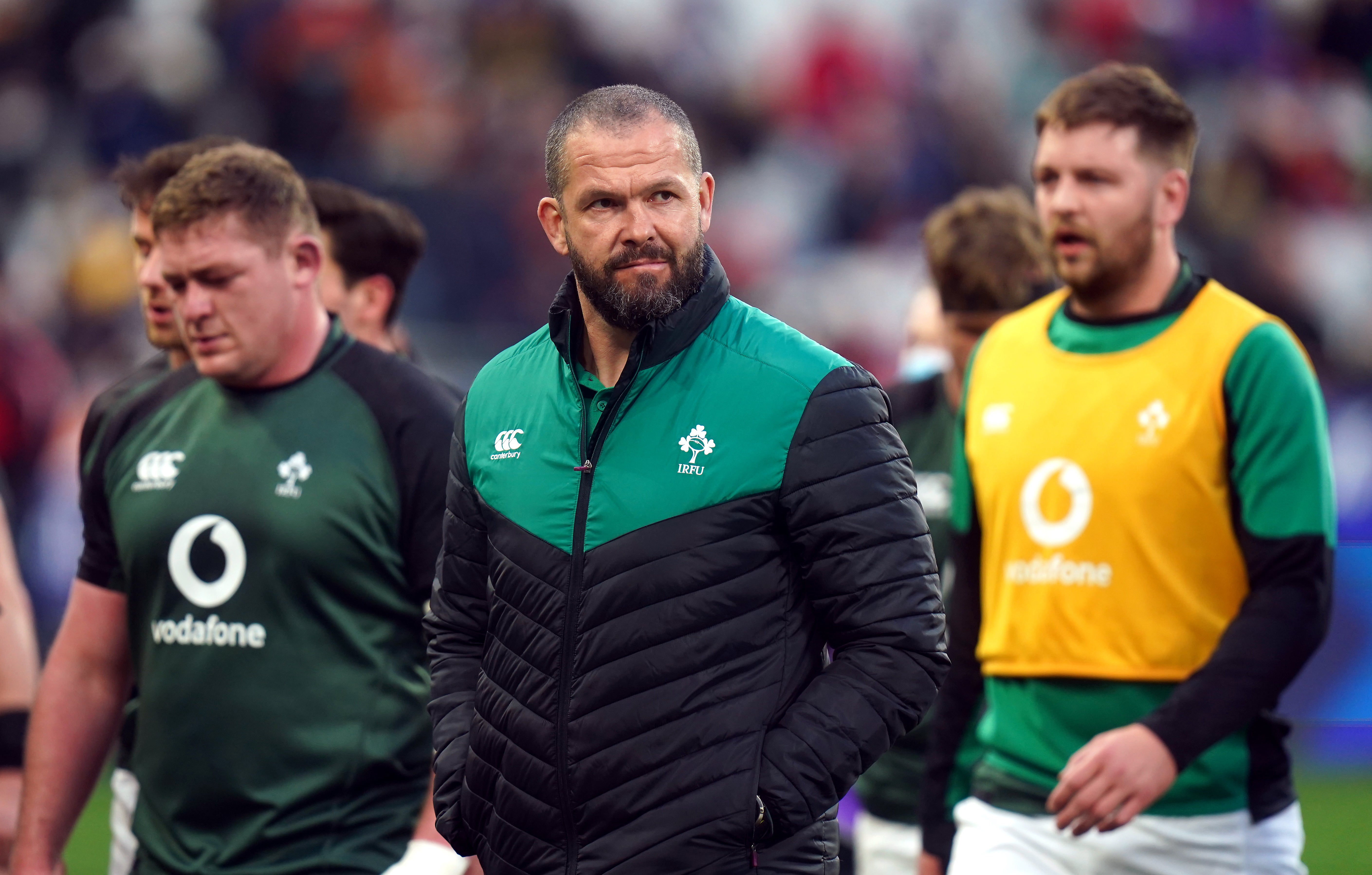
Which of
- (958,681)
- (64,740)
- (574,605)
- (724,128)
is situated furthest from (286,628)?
(724,128)

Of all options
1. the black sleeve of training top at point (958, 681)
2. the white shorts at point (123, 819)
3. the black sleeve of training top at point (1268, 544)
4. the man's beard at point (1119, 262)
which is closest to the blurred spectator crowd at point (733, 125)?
the white shorts at point (123, 819)

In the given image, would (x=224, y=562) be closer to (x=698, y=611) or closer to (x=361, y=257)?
(x=698, y=611)

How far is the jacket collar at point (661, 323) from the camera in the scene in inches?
116

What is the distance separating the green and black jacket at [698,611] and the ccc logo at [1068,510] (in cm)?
119

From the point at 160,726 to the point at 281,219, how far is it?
1181mm

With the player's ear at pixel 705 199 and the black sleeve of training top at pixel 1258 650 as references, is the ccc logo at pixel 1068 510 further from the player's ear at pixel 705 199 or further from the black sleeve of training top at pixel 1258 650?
the player's ear at pixel 705 199

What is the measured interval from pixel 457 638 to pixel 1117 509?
5.27 feet

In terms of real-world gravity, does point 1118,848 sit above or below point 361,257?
below

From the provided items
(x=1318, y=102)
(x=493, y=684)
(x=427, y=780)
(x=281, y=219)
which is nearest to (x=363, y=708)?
(x=427, y=780)

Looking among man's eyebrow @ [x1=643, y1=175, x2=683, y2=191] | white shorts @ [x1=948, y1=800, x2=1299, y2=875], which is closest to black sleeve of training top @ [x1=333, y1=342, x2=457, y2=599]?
man's eyebrow @ [x1=643, y1=175, x2=683, y2=191]

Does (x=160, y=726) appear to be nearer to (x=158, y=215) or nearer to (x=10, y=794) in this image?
(x=10, y=794)

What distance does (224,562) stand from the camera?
3752 millimetres

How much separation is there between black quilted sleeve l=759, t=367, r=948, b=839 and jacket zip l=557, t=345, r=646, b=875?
33 centimetres

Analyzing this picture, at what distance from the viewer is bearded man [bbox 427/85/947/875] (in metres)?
2.75
